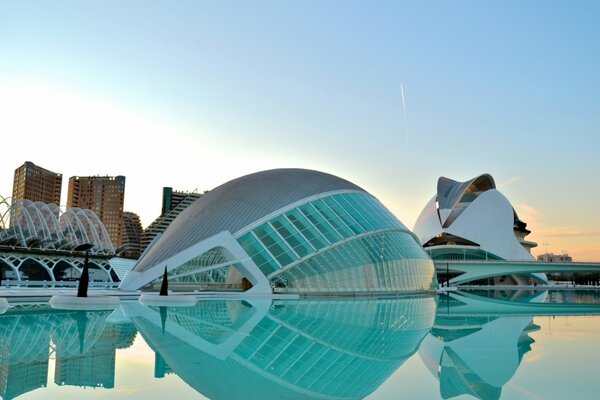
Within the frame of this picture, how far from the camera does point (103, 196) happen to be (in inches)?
5920

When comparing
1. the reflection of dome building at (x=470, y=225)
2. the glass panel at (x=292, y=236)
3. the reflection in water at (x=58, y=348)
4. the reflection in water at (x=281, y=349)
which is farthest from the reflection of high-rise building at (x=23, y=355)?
the reflection of dome building at (x=470, y=225)

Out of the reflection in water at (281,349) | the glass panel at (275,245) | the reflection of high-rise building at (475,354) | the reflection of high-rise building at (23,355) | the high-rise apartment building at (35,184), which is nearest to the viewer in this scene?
the reflection of high-rise building at (23,355)

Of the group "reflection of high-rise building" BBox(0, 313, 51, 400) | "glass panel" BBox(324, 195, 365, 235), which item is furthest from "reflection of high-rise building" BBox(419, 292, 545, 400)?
"glass panel" BBox(324, 195, 365, 235)

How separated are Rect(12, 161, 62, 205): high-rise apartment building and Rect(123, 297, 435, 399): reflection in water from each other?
112866mm

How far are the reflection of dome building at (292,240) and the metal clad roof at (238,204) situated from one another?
0.06m

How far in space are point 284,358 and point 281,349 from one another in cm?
99

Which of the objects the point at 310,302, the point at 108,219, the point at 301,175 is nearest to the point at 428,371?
the point at 310,302

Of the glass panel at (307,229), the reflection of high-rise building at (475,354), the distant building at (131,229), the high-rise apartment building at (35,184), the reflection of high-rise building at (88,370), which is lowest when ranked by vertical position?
the reflection of high-rise building at (475,354)

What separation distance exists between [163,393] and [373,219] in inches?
1078

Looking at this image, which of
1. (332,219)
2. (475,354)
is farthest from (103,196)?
(475,354)

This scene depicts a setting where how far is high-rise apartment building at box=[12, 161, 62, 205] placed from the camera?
4642 inches

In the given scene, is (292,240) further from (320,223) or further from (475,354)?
(475,354)

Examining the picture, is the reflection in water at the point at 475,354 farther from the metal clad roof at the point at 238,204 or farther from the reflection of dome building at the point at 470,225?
the reflection of dome building at the point at 470,225

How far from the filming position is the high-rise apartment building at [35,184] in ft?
387
